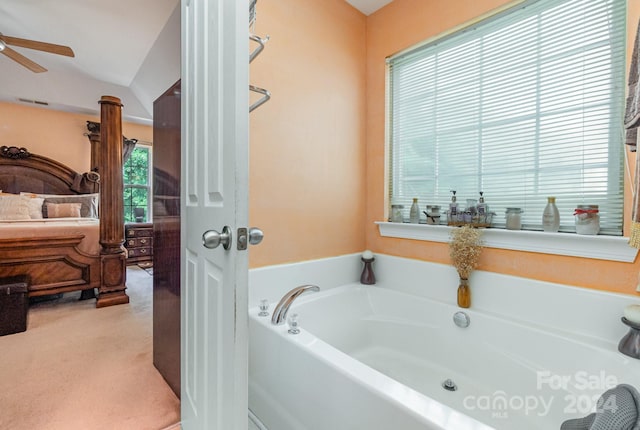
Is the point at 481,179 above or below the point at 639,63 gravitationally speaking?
below

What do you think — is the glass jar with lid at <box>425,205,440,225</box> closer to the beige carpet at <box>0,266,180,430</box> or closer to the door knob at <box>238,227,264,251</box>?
the door knob at <box>238,227,264,251</box>

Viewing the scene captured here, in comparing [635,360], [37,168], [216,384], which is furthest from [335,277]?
[37,168]

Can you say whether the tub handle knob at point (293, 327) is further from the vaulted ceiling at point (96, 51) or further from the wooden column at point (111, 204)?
the wooden column at point (111, 204)

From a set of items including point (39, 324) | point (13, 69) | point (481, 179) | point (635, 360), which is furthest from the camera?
point (13, 69)

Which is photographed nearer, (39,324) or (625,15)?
(625,15)

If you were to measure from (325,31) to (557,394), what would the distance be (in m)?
2.40

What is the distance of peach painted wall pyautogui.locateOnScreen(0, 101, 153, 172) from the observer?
14.0 ft

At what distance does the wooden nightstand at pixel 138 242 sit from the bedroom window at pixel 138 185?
490 millimetres

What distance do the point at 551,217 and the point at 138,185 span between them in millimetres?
6034

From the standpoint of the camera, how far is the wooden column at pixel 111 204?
10.00 ft

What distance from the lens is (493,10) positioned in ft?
5.55

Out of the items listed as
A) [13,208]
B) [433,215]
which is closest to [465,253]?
[433,215]

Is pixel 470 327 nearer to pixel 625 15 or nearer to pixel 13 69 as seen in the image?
pixel 625 15

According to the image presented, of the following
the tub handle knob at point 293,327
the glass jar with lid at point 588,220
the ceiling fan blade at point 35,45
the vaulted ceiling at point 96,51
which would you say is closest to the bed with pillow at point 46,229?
the vaulted ceiling at point 96,51
